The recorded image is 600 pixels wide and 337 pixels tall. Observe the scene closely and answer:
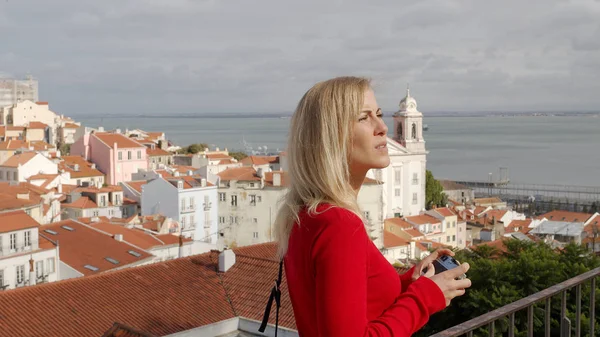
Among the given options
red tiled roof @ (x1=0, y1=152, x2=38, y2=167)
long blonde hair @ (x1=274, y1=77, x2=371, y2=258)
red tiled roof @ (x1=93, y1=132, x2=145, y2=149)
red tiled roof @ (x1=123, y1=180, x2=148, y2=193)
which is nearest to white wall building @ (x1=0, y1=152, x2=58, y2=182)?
red tiled roof @ (x1=0, y1=152, x2=38, y2=167)

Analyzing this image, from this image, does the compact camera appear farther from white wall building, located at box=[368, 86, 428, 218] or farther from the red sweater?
white wall building, located at box=[368, 86, 428, 218]

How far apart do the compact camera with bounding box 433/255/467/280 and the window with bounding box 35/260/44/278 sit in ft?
59.1

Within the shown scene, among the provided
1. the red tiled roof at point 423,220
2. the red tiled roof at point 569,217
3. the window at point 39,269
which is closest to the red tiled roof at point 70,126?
the red tiled roof at point 423,220

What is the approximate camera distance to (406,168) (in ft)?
155

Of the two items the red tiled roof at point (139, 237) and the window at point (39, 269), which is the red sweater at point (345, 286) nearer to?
the window at point (39, 269)

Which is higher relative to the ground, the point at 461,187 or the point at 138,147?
the point at 138,147

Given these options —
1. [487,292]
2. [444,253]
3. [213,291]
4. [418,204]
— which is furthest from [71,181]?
[444,253]

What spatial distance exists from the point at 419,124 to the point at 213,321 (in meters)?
39.3

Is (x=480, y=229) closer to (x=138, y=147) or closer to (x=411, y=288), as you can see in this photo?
(x=138, y=147)

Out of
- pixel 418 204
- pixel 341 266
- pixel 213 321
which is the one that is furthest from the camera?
pixel 418 204

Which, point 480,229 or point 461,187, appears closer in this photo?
point 480,229

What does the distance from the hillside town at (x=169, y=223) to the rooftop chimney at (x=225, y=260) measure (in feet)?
0.07

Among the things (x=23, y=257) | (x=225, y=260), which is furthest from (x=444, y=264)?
(x=23, y=257)

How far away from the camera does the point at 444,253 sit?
81.8 inches
